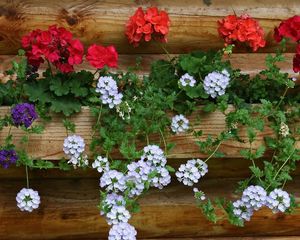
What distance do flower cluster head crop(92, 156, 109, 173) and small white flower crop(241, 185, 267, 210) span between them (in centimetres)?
47

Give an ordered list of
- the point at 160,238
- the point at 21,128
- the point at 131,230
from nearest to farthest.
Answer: the point at 131,230, the point at 21,128, the point at 160,238

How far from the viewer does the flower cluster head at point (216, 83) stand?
2.57 m

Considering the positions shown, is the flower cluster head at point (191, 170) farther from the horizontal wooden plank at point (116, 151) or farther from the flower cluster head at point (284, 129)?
the flower cluster head at point (284, 129)

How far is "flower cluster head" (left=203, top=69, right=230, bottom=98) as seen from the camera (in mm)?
2566

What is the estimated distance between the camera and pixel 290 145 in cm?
254

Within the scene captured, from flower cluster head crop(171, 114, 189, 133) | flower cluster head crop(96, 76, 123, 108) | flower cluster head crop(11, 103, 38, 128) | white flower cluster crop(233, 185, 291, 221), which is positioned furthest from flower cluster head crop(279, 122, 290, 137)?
flower cluster head crop(11, 103, 38, 128)

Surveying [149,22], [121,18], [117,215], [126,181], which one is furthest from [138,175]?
[121,18]

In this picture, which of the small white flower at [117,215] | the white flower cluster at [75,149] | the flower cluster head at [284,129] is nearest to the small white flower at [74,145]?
the white flower cluster at [75,149]

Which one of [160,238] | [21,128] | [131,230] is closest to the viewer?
[131,230]

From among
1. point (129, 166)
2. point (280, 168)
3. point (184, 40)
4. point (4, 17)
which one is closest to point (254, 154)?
point (280, 168)

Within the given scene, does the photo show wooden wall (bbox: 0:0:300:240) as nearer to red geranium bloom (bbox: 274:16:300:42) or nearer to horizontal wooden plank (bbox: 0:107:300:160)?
horizontal wooden plank (bbox: 0:107:300:160)

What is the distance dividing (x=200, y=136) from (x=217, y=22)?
1.80 feet

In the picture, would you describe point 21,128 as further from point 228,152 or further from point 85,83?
point 228,152

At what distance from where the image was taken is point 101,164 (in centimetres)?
243
